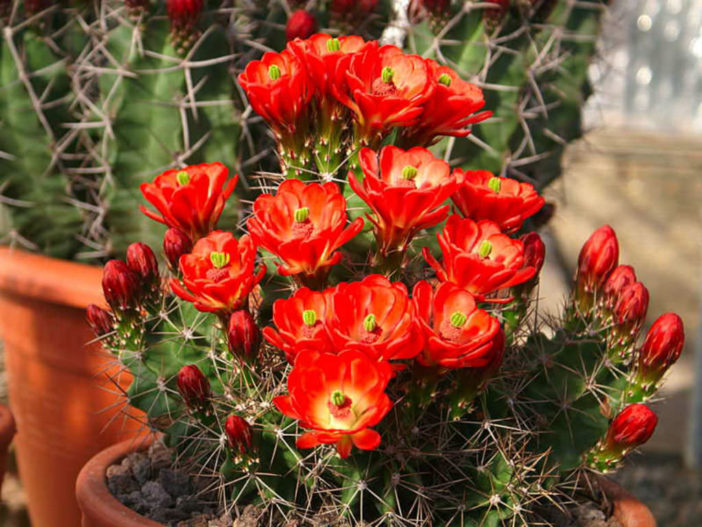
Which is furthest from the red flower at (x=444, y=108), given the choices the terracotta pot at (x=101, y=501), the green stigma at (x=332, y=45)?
the terracotta pot at (x=101, y=501)

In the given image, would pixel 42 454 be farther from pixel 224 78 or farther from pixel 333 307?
pixel 333 307

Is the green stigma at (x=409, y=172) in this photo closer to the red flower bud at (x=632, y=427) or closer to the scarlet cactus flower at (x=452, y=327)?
the scarlet cactus flower at (x=452, y=327)

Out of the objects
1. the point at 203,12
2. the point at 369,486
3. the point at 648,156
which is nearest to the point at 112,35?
the point at 203,12

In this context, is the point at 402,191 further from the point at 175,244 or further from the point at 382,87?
the point at 175,244

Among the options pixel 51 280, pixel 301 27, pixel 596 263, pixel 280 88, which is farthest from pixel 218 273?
pixel 51 280

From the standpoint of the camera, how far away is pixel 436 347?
3.18 ft

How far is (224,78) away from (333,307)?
0.90m

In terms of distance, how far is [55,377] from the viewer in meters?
1.79

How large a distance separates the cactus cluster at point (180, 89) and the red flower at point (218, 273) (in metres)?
0.63

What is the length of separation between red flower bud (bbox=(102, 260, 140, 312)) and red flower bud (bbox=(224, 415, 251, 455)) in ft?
0.75

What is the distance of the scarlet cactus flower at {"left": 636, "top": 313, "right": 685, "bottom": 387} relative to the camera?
1146mm

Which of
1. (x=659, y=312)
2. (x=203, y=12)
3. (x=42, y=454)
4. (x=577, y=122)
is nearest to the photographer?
(x=203, y=12)

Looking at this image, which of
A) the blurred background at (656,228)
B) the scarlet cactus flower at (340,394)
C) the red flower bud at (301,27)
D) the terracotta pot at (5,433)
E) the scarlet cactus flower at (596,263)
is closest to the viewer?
the scarlet cactus flower at (340,394)

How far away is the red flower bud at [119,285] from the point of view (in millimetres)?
1158
